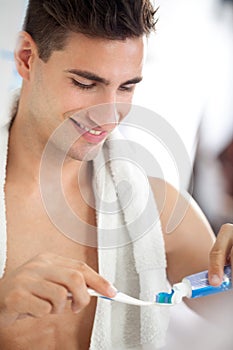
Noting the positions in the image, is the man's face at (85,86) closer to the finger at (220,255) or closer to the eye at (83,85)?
the eye at (83,85)

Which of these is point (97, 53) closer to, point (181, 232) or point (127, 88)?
point (127, 88)

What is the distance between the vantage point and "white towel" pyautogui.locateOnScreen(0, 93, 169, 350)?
0.75 m

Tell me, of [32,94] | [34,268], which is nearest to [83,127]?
[32,94]

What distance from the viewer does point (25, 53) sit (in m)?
0.71

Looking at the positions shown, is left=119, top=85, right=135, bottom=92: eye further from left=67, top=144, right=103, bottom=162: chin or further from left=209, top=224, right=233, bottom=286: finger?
left=209, top=224, right=233, bottom=286: finger

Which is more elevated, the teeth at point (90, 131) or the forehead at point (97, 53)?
the forehead at point (97, 53)

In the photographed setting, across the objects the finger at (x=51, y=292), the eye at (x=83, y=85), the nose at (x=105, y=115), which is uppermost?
the eye at (x=83, y=85)

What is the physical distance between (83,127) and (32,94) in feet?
0.24

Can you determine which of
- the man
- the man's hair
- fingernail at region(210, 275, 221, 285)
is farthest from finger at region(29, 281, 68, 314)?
the man's hair

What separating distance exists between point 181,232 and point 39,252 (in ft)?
0.66

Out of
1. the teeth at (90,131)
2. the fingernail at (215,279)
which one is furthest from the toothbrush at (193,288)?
the teeth at (90,131)

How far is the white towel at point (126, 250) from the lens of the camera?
75cm

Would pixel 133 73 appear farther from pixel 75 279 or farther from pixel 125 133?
pixel 75 279

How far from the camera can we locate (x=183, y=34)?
0.85 m
